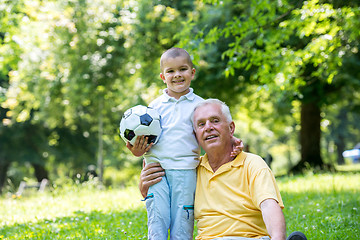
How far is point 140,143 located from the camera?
3250 millimetres

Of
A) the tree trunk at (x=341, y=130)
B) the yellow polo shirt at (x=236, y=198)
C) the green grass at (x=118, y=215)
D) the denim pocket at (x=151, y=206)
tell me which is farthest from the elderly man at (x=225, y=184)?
the tree trunk at (x=341, y=130)

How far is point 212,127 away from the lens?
120 inches

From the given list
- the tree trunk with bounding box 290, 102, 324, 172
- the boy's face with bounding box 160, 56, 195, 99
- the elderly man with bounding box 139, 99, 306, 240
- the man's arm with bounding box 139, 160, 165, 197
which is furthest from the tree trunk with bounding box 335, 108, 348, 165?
the man's arm with bounding box 139, 160, 165, 197

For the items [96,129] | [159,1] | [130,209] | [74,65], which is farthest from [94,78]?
[130,209]

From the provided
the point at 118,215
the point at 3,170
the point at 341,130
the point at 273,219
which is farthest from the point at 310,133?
the point at 3,170

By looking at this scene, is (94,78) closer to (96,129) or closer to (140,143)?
(96,129)

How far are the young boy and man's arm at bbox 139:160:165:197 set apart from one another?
4 cm

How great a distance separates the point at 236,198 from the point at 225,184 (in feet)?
0.46

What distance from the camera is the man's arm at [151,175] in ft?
10.5

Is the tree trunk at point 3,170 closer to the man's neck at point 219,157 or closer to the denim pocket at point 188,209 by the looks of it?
the denim pocket at point 188,209

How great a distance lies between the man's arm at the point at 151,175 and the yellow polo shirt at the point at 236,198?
0.37 meters

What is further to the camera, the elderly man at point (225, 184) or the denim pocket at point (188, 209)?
the denim pocket at point (188, 209)

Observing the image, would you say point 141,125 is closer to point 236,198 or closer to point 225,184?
point 225,184

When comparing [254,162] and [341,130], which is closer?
[254,162]
